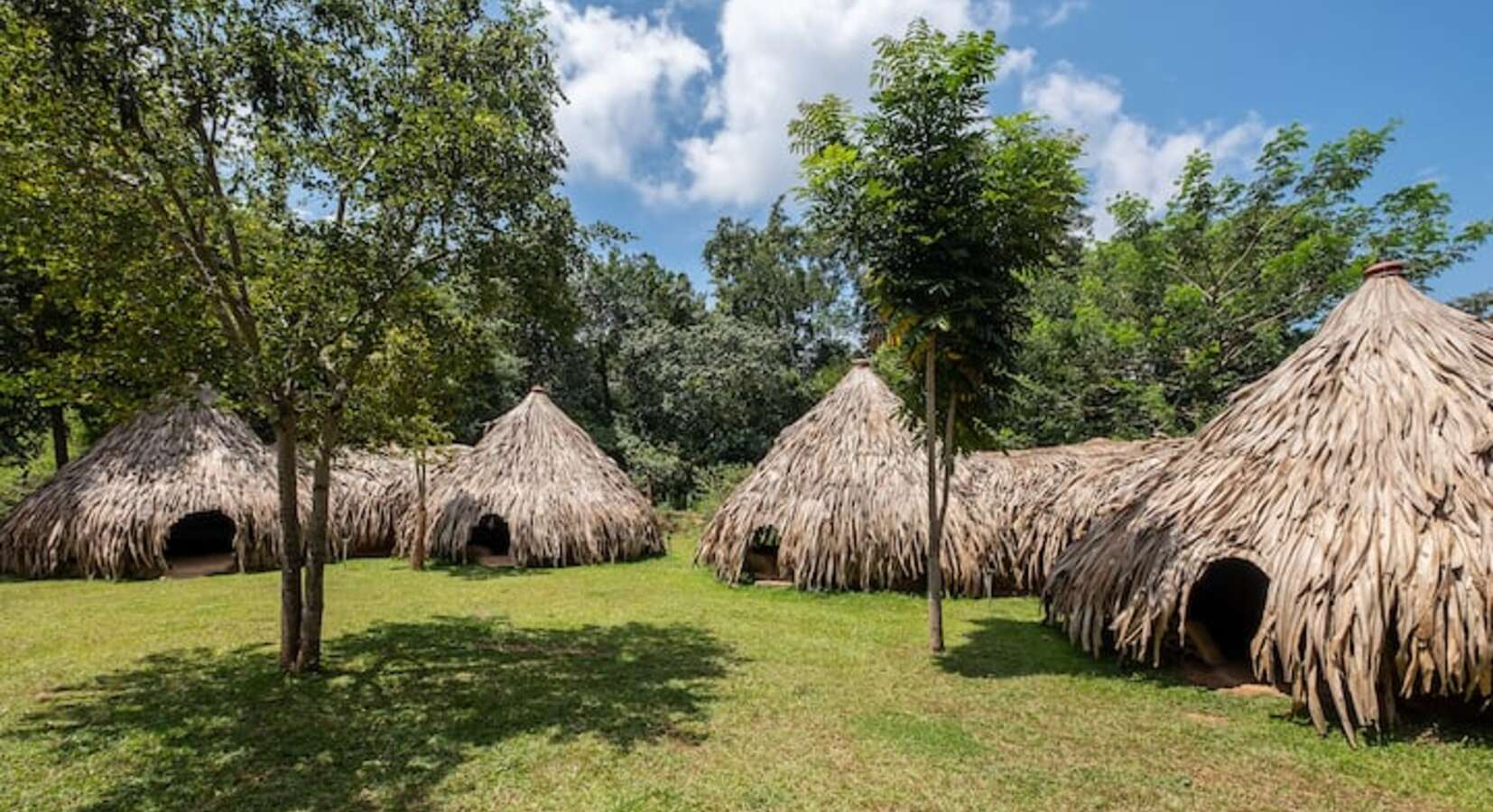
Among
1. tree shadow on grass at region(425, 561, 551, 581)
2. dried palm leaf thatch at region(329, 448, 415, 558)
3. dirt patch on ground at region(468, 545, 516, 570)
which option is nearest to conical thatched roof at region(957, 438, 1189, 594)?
tree shadow on grass at region(425, 561, 551, 581)

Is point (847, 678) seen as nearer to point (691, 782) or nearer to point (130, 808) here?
point (691, 782)

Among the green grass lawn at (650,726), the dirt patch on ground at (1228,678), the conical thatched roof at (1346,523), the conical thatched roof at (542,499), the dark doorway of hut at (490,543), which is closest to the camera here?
the green grass lawn at (650,726)

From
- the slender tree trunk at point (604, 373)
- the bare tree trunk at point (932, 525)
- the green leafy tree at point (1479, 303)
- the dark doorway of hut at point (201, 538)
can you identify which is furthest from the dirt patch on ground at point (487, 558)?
the green leafy tree at point (1479, 303)

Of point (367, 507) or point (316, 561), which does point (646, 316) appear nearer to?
point (367, 507)

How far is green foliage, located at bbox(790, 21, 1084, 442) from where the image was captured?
690 cm

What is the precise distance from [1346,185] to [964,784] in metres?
22.2

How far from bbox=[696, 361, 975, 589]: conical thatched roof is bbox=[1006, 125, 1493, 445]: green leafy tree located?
717cm

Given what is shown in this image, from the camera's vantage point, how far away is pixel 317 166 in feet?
20.6

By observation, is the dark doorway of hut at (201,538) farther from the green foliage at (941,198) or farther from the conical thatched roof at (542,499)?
the green foliage at (941,198)

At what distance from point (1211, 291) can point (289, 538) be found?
2126 cm

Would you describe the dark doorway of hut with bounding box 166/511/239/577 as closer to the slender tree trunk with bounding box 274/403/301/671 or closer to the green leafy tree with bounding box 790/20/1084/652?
the slender tree trunk with bounding box 274/403/301/671

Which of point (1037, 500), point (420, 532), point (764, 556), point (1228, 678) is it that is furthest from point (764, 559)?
point (1228, 678)

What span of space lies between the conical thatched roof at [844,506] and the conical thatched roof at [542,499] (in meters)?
2.65

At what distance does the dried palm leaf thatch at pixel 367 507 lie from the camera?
15.6 meters
